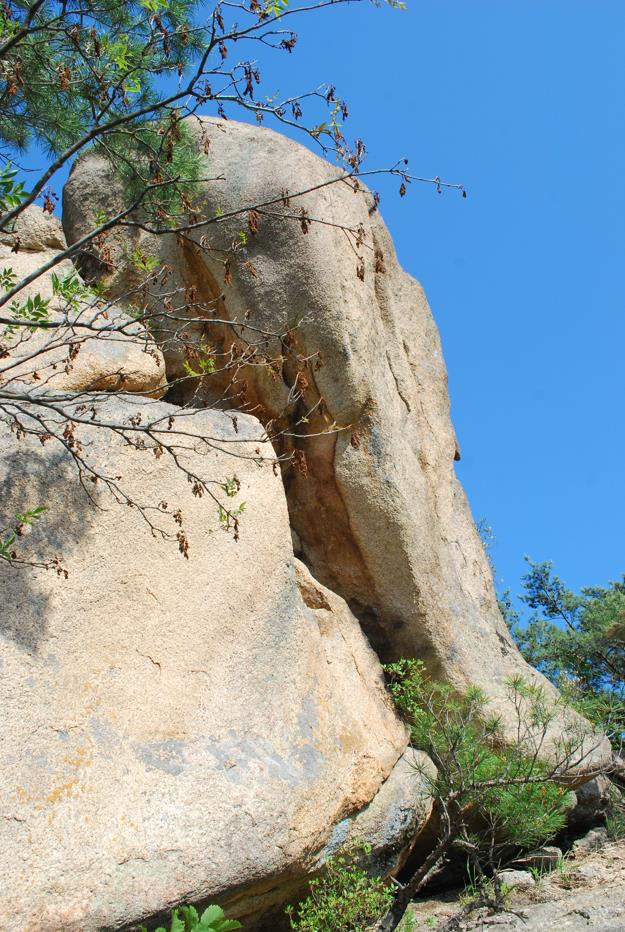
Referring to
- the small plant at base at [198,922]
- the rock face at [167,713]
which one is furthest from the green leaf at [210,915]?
the rock face at [167,713]

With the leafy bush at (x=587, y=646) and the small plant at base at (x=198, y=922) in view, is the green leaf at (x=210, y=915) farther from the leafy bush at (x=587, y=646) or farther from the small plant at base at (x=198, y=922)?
the leafy bush at (x=587, y=646)

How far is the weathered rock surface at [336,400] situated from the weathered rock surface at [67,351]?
0.65 metres

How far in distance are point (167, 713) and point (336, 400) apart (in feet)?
10.7

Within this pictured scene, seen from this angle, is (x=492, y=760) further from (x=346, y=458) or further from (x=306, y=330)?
(x=306, y=330)

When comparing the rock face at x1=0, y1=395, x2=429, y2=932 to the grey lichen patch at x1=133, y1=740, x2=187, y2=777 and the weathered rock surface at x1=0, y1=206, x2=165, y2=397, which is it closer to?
the grey lichen patch at x1=133, y1=740, x2=187, y2=777

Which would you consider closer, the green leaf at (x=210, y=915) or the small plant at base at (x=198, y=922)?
the small plant at base at (x=198, y=922)

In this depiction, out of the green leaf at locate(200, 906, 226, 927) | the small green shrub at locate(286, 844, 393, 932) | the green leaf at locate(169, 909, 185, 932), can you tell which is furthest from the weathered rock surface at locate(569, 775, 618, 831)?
the green leaf at locate(169, 909, 185, 932)

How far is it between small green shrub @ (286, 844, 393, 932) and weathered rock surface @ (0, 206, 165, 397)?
3.58 meters

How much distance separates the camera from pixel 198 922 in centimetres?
468

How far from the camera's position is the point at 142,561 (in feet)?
19.6

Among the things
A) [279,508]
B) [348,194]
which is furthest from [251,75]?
[348,194]

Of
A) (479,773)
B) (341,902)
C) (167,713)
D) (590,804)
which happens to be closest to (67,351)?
(167,713)

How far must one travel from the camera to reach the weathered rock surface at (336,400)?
7.73 m

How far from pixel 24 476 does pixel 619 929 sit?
16.3ft
